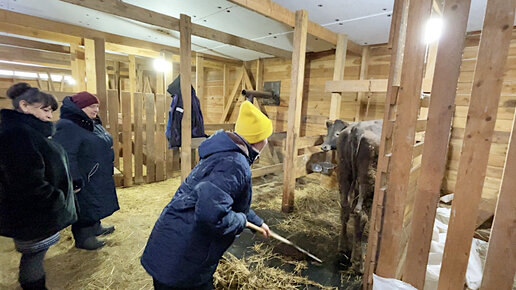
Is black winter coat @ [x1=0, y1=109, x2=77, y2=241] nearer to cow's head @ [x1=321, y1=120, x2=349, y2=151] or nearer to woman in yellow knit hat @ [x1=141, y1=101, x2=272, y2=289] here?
woman in yellow knit hat @ [x1=141, y1=101, x2=272, y2=289]

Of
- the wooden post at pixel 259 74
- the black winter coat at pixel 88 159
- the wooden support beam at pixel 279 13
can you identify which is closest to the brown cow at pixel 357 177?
the wooden support beam at pixel 279 13

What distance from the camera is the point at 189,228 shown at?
1225mm

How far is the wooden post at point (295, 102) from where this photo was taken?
3146 millimetres

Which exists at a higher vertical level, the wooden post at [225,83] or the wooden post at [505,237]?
the wooden post at [225,83]

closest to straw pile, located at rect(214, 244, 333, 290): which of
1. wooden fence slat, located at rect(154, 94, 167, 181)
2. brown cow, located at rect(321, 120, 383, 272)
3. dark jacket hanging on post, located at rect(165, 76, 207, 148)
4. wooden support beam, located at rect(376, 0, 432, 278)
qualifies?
brown cow, located at rect(321, 120, 383, 272)

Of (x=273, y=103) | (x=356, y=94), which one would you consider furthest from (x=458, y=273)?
(x=273, y=103)

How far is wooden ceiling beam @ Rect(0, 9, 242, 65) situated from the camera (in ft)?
11.5

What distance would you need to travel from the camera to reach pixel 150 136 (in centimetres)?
470

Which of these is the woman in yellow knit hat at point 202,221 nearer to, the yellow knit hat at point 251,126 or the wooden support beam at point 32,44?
the yellow knit hat at point 251,126

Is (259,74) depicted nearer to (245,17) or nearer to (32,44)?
(245,17)

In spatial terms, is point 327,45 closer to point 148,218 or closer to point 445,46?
point 445,46

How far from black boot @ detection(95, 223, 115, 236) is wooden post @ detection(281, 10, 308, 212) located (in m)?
2.37

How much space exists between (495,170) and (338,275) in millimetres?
2832

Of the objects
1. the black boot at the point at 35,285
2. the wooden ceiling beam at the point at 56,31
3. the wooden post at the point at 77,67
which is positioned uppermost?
the wooden ceiling beam at the point at 56,31
